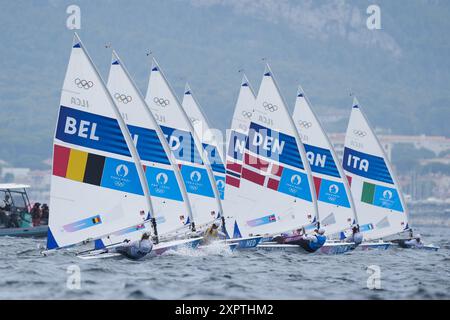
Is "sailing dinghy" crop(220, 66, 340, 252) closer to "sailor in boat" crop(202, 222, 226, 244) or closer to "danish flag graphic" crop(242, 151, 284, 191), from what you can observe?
"danish flag graphic" crop(242, 151, 284, 191)

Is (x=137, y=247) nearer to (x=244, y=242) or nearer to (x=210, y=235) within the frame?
(x=210, y=235)

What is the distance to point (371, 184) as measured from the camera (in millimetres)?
52594

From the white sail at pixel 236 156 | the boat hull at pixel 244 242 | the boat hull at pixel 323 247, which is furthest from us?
the white sail at pixel 236 156

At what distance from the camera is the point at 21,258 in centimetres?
3872

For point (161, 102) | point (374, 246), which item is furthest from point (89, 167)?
point (374, 246)

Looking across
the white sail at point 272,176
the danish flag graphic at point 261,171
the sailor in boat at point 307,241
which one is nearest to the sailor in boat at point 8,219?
the white sail at point 272,176

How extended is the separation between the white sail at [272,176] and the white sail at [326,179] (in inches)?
168

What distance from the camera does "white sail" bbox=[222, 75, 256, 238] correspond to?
44.5 metres

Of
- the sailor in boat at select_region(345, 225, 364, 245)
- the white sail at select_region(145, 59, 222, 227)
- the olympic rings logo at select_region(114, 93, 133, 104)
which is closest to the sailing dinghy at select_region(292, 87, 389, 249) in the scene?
the sailor in boat at select_region(345, 225, 364, 245)

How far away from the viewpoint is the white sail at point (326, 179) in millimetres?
48594

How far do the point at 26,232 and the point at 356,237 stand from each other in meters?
15.4

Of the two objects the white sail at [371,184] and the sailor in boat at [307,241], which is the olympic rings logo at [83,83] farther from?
the white sail at [371,184]

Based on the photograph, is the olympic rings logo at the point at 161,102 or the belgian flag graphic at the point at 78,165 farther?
the olympic rings logo at the point at 161,102

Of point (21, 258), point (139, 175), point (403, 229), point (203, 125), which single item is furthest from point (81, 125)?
point (403, 229)
